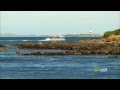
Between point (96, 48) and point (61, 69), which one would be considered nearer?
point (61, 69)

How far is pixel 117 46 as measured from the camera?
4200cm

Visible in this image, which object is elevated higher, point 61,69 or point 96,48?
point 96,48

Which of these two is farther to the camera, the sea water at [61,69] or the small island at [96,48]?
the small island at [96,48]

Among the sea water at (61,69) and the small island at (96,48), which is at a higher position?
the small island at (96,48)

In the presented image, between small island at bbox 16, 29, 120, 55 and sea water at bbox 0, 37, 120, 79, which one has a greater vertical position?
small island at bbox 16, 29, 120, 55

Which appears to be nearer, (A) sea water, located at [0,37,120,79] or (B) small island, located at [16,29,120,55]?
(A) sea water, located at [0,37,120,79]
